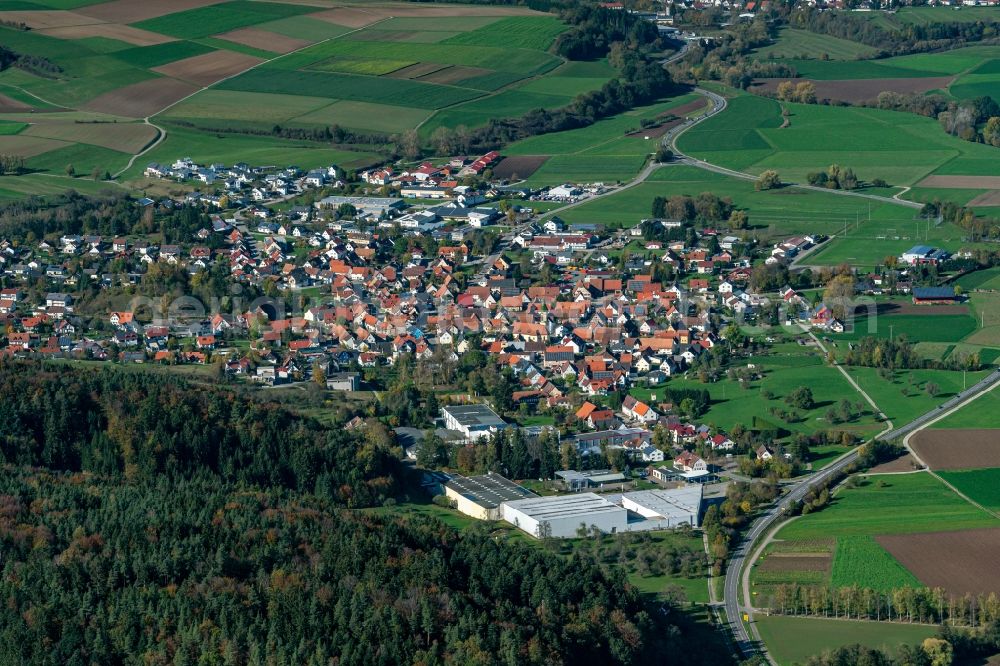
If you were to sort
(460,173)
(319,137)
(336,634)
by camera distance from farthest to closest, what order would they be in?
1. (319,137)
2. (460,173)
3. (336,634)

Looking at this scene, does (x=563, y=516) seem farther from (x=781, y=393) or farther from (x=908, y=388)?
(x=908, y=388)

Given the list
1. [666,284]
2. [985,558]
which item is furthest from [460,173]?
[985,558]

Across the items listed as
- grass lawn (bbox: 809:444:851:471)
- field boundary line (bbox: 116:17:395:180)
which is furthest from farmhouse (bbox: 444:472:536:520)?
field boundary line (bbox: 116:17:395:180)

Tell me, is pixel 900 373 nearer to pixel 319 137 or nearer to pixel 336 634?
pixel 336 634

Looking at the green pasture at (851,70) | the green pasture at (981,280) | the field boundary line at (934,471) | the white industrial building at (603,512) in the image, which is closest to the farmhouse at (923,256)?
the green pasture at (981,280)

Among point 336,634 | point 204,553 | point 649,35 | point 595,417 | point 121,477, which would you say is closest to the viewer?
point 336,634

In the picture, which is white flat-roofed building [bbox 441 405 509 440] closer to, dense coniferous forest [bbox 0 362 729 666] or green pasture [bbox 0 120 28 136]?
dense coniferous forest [bbox 0 362 729 666]
